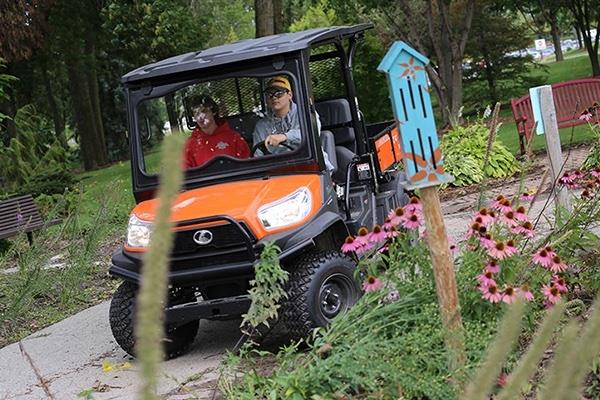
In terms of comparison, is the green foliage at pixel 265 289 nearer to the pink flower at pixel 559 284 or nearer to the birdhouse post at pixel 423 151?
the birdhouse post at pixel 423 151

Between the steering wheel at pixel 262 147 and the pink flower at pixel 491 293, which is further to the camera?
the steering wheel at pixel 262 147

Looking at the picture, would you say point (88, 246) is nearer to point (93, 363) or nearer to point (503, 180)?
point (93, 363)

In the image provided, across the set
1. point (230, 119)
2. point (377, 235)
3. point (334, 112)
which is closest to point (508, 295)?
point (377, 235)

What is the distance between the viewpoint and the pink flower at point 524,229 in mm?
4840

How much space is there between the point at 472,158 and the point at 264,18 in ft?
24.7

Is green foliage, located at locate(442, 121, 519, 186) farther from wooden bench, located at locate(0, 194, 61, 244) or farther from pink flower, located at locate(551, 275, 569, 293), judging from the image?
pink flower, located at locate(551, 275, 569, 293)

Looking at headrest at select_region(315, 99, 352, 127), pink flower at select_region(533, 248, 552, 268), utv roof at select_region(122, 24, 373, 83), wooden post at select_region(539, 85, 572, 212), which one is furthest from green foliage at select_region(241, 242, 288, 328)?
wooden post at select_region(539, 85, 572, 212)

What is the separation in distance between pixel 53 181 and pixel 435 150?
1447 cm

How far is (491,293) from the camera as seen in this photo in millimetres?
4246

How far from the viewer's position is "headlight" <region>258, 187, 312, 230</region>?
582cm

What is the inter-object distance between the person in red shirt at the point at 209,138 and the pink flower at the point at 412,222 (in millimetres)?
2170

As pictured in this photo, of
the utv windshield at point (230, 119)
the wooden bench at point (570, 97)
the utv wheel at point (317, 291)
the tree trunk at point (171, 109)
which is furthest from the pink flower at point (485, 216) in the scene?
the wooden bench at point (570, 97)

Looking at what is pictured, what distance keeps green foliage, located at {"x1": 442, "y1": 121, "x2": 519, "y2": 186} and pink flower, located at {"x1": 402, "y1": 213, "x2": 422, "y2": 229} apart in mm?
A: 7949

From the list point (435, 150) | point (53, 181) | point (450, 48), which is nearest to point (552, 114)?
point (435, 150)
